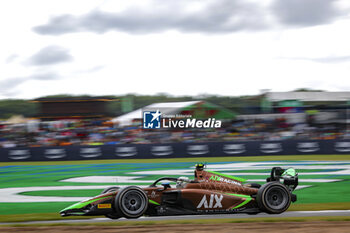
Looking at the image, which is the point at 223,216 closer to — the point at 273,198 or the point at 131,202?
the point at 273,198

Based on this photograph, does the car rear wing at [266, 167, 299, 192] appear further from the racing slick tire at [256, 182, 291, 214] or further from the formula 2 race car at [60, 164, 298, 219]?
the racing slick tire at [256, 182, 291, 214]

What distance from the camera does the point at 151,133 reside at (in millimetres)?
21125

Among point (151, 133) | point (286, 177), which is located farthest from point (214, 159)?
point (286, 177)

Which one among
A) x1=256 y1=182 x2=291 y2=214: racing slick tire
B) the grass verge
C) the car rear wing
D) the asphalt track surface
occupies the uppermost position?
the grass verge

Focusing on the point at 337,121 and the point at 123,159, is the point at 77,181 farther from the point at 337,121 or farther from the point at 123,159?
the point at 337,121

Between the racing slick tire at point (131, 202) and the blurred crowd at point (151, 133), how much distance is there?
13627 mm

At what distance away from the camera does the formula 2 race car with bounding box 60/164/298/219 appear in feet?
23.0

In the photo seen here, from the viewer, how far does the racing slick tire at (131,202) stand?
6965 mm

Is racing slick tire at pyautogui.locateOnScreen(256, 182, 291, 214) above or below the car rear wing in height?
below

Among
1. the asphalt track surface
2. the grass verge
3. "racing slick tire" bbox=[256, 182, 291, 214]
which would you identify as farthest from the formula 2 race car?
the grass verge

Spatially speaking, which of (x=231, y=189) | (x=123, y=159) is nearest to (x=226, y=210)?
(x=231, y=189)

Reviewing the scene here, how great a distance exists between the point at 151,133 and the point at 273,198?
13.8 meters

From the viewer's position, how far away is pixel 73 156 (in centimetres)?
2022

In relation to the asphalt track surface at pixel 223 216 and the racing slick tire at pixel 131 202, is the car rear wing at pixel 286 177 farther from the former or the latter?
the racing slick tire at pixel 131 202
